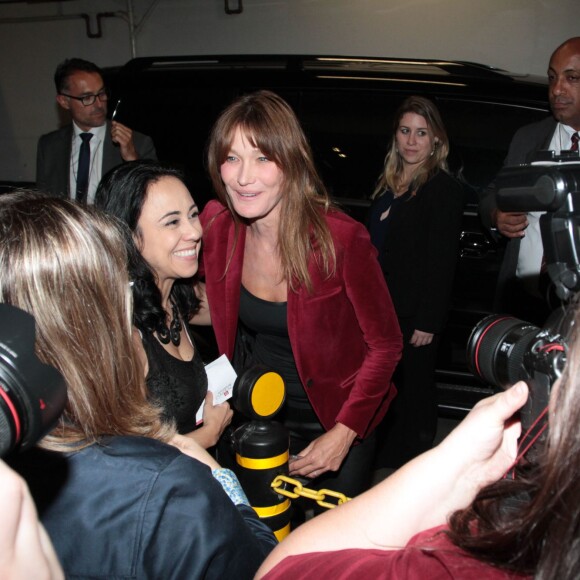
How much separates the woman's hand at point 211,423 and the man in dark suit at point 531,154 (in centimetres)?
165

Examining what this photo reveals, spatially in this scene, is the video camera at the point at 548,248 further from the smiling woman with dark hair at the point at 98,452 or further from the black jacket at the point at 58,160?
the black jacket at the point at 58,160

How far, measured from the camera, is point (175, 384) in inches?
73.4

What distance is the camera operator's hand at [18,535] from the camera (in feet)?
2.20

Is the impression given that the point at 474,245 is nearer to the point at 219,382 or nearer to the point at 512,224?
the point at 512,224

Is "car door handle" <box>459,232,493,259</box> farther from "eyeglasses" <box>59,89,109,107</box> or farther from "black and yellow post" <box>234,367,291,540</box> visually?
"eyeglasses" <box>59,89,109,107</box>

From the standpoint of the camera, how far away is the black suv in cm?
330

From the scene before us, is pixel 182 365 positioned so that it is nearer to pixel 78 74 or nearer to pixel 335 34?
pixel 78 74

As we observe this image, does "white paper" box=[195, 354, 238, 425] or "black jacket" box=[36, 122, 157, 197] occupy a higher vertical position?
"black jacket" box=[36, 122, 157, 197]

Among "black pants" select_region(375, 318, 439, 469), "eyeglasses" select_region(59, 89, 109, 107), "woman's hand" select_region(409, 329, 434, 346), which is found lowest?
"black pants" select_region(375, 318, 439, 469)

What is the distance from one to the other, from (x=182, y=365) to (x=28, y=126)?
6456mm

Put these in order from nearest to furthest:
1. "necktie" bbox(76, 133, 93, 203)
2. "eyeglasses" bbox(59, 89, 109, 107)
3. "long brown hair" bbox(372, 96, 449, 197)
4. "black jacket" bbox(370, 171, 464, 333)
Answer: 1. "black jacket" bbox(370, 171, 464, 333)
2. "long brown hair" bbox(372, 96, 449, 197)
3. "eyeglasses" bbox(59, 89, 109, 107)
4. "necktie" bbox(76, 133, 93, 203)

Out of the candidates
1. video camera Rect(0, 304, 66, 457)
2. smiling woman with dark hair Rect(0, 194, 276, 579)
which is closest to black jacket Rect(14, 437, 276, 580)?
smiling woman with dark hair Rect(0, 194, 276, 579)

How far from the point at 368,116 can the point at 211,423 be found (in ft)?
6.97

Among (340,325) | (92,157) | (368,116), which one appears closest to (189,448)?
(340,325)
